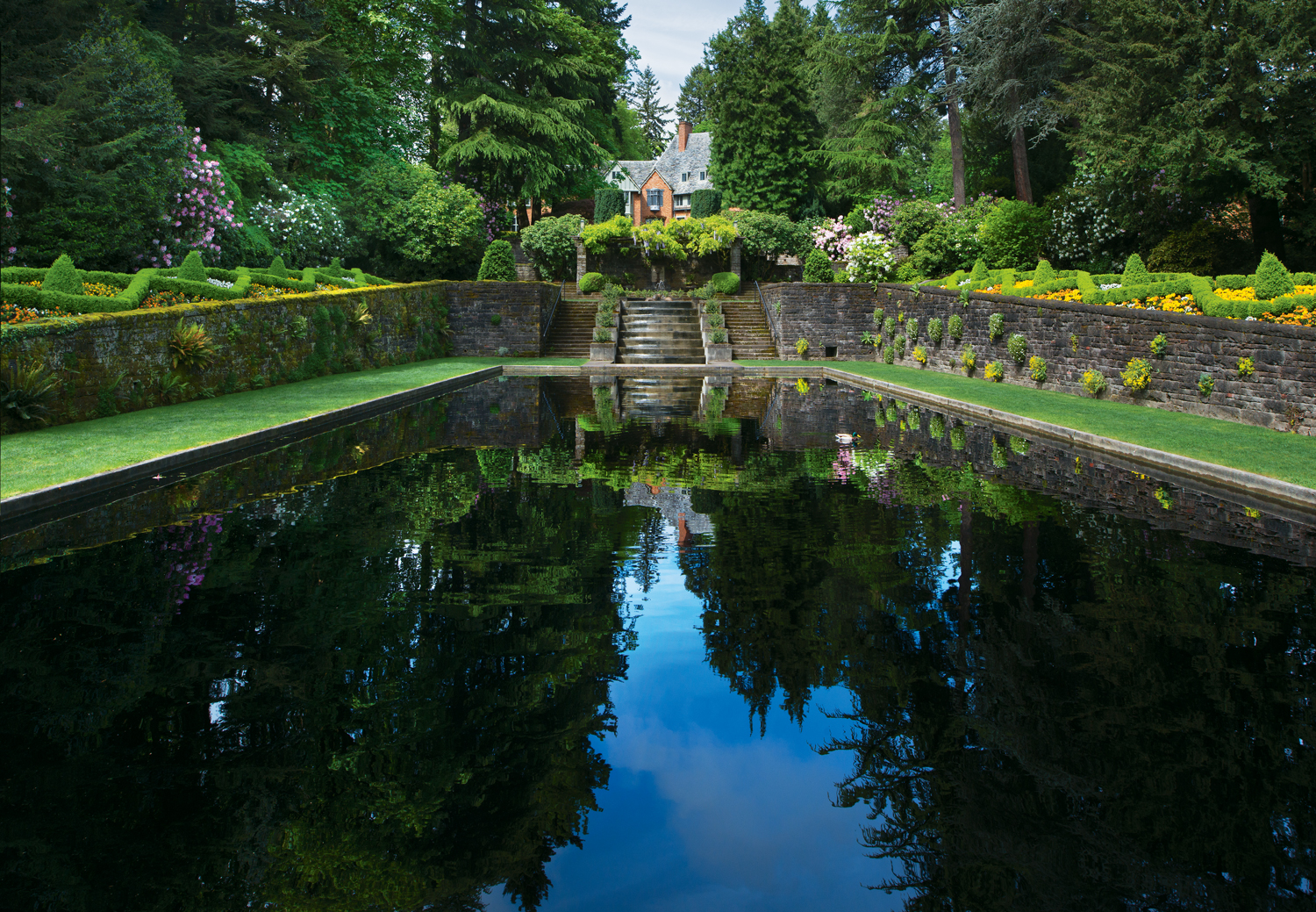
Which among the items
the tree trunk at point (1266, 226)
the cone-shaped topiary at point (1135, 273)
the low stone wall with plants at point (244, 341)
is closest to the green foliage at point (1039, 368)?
the cone-shaped topiary at point (1135, 273)

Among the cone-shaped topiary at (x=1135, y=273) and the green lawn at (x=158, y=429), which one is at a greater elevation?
the cone-shaped topiary at (x=1135, y=273)

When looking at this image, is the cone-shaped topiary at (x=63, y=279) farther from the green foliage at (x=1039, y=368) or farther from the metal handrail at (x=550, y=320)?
the green foliage at (x=1039, y=368)

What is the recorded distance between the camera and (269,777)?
3.49 metres

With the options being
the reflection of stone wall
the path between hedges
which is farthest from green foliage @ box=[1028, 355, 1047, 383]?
the reflection of stone wall

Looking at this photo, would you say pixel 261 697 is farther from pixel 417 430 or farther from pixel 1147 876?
pixel 417 430

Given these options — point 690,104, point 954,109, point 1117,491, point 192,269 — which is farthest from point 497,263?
point 690,104

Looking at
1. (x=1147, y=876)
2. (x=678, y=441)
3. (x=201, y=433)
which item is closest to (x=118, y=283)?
(x=201, y=433)

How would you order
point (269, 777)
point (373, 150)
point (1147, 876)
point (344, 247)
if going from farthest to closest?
point (373, 150), point (344, 247), point (269, 777), point (1147, 876)

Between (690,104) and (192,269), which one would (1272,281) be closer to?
(192,269)

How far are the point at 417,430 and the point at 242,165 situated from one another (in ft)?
55.2

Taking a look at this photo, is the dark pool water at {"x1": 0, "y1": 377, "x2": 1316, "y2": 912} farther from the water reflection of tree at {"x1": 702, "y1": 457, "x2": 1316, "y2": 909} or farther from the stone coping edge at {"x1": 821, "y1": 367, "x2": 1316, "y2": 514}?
the stone coping edge at {"x1": 821, "y1": 367, "x2": 1316, "y2": 514}

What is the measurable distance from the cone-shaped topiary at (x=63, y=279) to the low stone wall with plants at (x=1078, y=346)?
699 inches

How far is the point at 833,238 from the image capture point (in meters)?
37.7

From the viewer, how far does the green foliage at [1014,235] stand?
28.1 m
